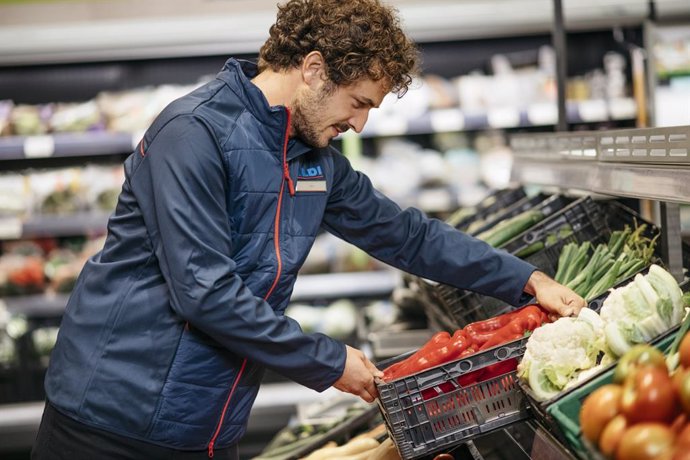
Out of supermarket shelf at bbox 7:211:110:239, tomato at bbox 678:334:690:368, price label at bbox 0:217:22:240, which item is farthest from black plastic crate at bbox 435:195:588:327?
price label at bbox 0:217:22:240

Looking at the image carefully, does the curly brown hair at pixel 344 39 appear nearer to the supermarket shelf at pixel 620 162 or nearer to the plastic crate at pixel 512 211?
the supermarket shelf at pixel 620 162

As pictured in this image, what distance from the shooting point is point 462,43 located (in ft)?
19.1

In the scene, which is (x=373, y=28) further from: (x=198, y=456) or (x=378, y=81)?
(x=198, y=456)

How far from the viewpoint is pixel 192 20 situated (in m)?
4.99

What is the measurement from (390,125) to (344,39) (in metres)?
2.97

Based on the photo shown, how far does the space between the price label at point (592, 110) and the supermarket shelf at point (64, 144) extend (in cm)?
254

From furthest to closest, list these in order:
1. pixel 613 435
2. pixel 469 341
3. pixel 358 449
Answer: pixel 358 449 < pixel 469 341 < pixel 613 435

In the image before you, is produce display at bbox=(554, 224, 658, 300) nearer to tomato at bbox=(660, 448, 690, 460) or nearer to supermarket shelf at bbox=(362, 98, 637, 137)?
tomato at bbox=(660, 448, 690, 460)

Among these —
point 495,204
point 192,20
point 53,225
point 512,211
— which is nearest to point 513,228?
point 512,211

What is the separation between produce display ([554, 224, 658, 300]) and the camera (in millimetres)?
2473

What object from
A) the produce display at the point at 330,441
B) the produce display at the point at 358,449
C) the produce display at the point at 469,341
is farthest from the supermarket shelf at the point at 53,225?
the produce display at the point at 469,341

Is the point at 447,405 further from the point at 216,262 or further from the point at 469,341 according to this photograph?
the point at 216,262

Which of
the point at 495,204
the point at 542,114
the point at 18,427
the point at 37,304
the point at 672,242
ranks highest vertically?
the point at 672,242

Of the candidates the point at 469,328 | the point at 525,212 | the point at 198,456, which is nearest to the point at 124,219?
the point at 198,456
